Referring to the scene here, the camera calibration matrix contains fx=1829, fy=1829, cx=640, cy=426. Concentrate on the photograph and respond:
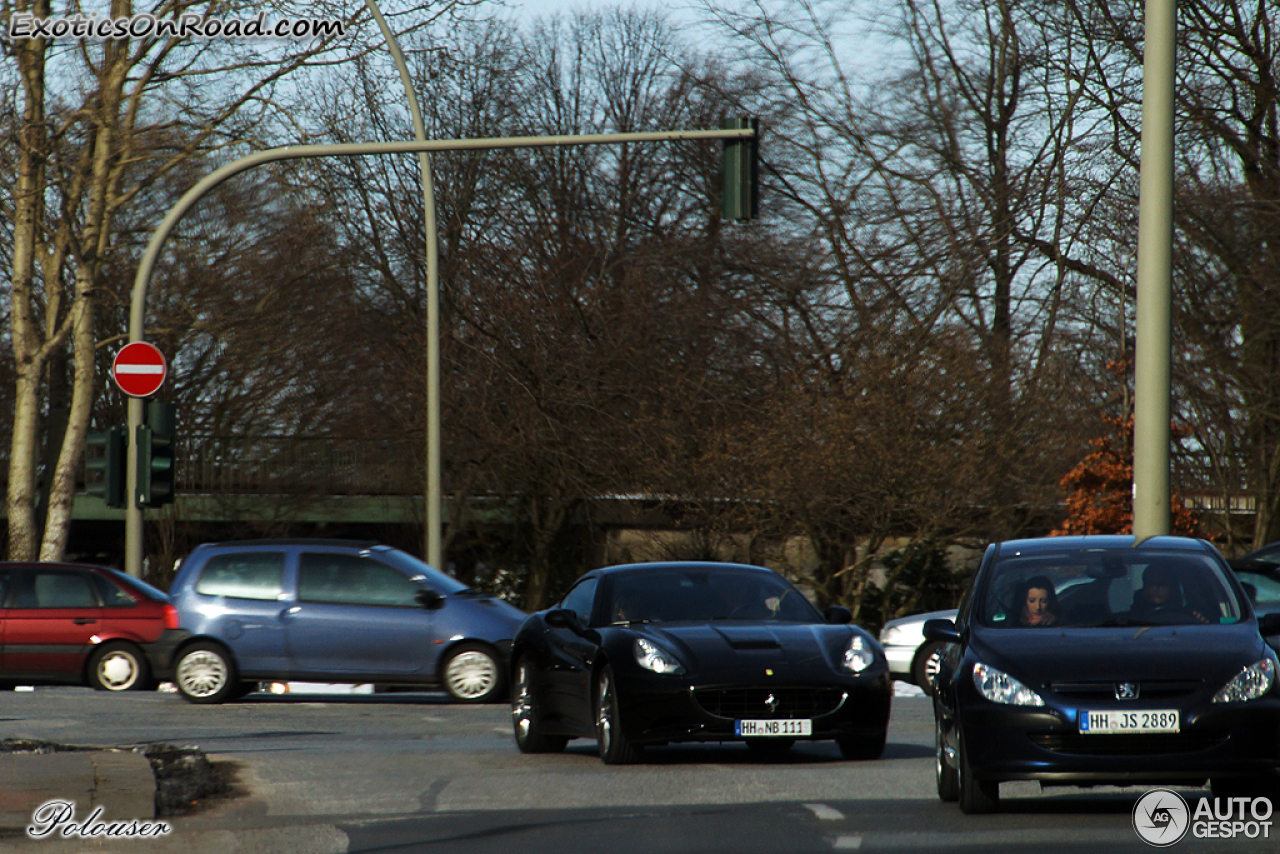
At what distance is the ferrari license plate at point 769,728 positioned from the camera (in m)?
11.5

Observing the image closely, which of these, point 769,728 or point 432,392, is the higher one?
point 432,392

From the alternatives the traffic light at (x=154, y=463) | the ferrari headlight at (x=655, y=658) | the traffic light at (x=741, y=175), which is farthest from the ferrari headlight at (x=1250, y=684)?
the traffic light at (x=154, y=463)

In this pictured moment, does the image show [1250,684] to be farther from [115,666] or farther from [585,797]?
[115,666]

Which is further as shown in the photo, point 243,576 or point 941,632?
point 243,576

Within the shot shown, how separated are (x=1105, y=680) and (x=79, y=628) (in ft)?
47.3

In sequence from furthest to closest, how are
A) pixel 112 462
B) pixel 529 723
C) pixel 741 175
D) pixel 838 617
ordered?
pixel 112 462 < pixel 741 175 < pixel 529 723 < pixel 838 617

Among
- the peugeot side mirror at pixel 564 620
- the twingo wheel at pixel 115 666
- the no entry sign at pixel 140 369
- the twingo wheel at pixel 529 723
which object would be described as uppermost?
the no entry sign at pixel 140 369

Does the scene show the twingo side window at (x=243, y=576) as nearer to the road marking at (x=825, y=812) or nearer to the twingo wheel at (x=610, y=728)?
the twingo wheel at (x=610, y=728)

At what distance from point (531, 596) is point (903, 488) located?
927 cm

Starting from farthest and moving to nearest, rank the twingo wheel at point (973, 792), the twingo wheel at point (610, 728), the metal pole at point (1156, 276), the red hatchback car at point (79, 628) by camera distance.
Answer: the red hatchback car at point (79, 628), the metal pole at point (1156, 276), the twingo wheel at point (610, 728), the twingo wheel at point (973, 792)

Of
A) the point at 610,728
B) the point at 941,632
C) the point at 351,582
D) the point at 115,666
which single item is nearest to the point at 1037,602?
the point at 941,632

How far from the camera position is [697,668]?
1155 centimetres

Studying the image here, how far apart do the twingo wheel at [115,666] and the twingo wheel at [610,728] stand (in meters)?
9.78

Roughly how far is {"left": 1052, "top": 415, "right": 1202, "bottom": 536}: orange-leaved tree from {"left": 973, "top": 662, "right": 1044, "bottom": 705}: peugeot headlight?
1791cm
